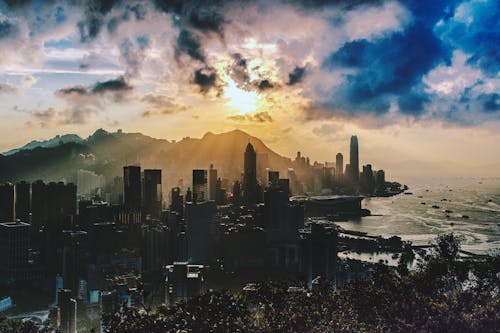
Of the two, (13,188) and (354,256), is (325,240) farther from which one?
(13,188)

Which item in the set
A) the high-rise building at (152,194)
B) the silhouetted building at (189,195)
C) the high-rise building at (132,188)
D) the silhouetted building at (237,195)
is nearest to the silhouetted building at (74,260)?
the high-rise building at (132,188)

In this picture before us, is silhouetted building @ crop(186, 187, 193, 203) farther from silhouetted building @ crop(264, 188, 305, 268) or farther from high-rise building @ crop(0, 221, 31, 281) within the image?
high-rise building @ crop(0, 221, 31, 281)

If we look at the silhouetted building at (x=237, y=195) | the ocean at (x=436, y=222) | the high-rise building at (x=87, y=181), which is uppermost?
the high-rise building at (x=87, y=181)

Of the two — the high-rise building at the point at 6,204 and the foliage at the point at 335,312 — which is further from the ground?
the high-rise building at the point at 6,204

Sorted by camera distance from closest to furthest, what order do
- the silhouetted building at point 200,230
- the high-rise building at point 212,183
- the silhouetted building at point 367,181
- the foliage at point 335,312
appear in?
the foliage at point 335,312 < the silhouetted building at point 200,230 < the high-rise building at point 212,183 < the silhouetted building at point 367,181

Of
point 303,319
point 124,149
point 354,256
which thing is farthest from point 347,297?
point 124,149

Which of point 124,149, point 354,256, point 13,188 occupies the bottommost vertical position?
point 354,256

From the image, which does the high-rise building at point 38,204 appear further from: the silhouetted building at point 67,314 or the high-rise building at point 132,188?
the silhouetted building at point 67,314
